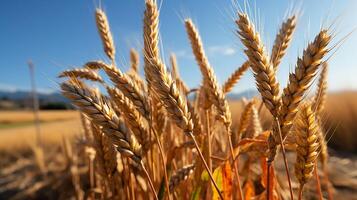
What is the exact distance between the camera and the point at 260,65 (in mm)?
1022

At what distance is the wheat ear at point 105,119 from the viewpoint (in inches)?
37.7

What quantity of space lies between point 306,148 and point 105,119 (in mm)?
626

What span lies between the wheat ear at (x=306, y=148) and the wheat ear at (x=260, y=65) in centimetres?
16

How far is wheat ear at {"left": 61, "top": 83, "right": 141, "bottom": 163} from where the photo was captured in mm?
958

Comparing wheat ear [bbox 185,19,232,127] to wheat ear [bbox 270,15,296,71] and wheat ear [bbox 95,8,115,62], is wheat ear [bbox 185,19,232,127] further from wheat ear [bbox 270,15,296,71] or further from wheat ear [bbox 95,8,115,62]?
wheat ear [bbox 95,8,115,62]

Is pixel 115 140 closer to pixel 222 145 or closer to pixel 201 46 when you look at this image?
pixel 201 46

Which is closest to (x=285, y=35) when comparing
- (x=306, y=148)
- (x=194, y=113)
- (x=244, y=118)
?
(x=244, y=118)

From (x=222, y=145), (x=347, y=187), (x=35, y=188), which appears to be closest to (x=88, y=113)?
(x=222, y=145)

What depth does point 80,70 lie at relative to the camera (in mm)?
1560

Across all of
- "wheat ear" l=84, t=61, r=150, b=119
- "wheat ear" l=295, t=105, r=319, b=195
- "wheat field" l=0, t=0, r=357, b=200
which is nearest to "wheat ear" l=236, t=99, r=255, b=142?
"wheat field" l=0, t=0, r=357, b=200

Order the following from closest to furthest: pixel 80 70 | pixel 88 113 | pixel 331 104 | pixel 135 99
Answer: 1. pixel 88 113
2. pixel 135 99
3. pixel 80 70
4. pixel 331 104

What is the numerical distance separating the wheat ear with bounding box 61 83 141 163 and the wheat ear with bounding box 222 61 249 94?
104 centimetres

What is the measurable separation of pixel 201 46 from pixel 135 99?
2.32 ft

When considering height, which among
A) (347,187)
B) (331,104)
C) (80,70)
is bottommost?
(347,187)
